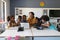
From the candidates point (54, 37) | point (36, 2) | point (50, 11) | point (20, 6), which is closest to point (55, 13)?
point (50, 11)

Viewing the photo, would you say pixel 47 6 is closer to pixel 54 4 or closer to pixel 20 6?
pixel 54 4

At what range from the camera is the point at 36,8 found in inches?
249

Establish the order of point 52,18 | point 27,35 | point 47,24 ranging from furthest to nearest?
point 52,18 → point 47,24 → point 27,35

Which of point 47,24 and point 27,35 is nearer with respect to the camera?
point 27,35

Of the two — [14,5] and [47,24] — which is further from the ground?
[14,5]

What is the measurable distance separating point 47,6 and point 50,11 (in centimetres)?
49

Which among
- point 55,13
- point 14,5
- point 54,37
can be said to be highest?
point 14,5

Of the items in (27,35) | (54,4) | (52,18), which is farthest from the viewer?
(54,4)

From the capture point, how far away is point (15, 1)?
643 centimetres

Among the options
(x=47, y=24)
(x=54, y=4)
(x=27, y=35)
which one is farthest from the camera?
(x=54, y=4)

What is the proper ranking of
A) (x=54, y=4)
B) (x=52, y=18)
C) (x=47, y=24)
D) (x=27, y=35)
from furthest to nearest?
(x=54, y=4) → (x=52, y=18) → (x=47, y=24) → (x=27, y=35)

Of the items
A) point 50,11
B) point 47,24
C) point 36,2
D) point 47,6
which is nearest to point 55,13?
point 50,11

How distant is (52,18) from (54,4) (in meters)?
0.89

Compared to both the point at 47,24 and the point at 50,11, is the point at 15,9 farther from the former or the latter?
the point at 47,24
